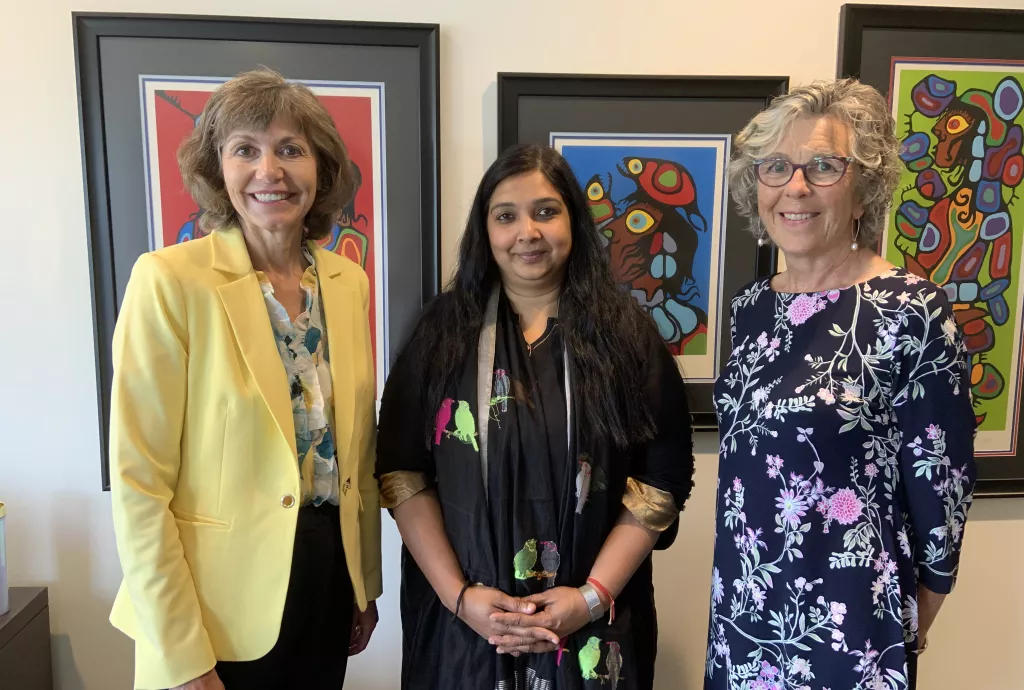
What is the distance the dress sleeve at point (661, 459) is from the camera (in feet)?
4.15

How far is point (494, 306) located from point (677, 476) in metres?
0.51

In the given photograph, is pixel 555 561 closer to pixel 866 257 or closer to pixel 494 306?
pixel 494 306

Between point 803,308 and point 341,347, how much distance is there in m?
0.87

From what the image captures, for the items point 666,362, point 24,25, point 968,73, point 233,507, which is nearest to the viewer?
point 233,507

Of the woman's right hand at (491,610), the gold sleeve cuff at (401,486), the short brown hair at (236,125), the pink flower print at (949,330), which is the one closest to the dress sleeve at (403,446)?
the gold sleeve cuff at (401,486)

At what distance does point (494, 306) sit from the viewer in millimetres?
1324

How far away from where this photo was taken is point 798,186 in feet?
3.71

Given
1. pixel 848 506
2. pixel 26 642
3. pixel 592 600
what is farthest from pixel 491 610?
pixel 26 642

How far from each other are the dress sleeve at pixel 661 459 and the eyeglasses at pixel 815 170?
0.39m

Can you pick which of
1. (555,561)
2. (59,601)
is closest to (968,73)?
(555,561)

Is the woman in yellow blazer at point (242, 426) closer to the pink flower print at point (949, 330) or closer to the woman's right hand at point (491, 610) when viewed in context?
the woman's right hand at point (491, 610)

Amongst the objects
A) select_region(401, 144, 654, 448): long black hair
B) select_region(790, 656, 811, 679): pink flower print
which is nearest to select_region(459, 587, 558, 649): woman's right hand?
select_region(401, 144, 654, 448): long black hair

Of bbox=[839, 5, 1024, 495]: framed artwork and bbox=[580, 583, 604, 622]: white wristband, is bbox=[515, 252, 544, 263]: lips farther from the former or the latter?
bbox=[839, 5, 1024, 495]: framed artwork

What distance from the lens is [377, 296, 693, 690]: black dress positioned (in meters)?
1.20
